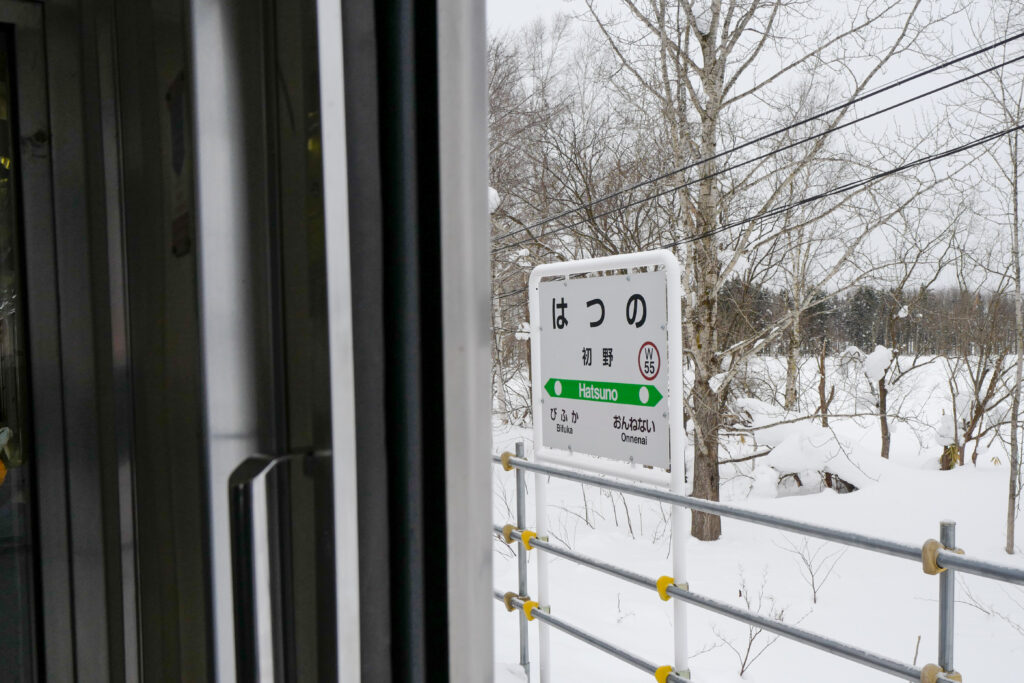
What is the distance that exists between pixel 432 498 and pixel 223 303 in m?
0.14

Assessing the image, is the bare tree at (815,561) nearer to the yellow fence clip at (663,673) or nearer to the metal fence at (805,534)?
the metal fence at (805,534)

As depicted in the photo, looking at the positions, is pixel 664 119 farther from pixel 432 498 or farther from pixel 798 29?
pixel 432 498

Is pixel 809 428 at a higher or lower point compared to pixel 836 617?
higher

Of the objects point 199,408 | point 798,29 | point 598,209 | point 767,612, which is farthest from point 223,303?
point 598,209

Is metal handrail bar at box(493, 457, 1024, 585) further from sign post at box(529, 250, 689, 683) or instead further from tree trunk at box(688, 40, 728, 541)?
tree trunk at box(688, 40, 728, 541)

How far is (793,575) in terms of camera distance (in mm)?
6035

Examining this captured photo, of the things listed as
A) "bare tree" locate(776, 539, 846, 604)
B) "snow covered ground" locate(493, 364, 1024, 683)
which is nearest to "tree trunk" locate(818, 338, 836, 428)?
"snow covered ground" locate(493, 364, 1024, 683)

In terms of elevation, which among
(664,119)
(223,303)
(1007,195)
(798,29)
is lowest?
(223,303)

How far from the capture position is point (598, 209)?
27.2ft

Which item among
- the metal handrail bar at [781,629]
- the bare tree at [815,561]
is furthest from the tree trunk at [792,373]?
the metal handrail bar at [781,629]

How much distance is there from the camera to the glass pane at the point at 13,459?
1.62ft

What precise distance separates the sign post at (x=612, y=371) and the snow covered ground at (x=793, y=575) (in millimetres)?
920

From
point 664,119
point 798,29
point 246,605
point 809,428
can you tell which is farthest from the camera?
point 809,428

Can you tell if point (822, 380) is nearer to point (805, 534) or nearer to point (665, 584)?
point (665, 584)
